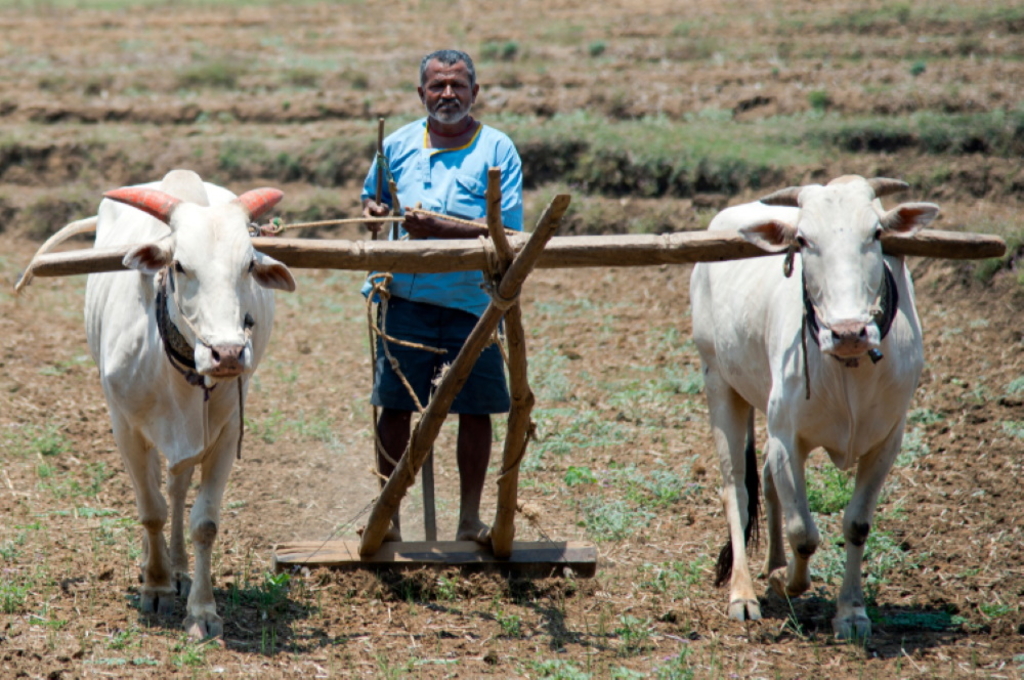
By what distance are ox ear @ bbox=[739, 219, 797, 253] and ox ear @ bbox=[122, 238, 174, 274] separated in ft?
7.11

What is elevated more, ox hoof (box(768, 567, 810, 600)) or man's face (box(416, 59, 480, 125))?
man's face (box(416, 59, 480, 125))

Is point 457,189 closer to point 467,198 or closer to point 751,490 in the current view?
point 467,198

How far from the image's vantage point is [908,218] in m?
4.29

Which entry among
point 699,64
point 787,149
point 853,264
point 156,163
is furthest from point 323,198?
point 853,264

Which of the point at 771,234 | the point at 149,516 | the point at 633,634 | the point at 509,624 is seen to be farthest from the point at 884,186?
the point at 149,516

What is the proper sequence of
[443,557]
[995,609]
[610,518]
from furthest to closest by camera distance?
[610,518] → [443,557] → [995,609]

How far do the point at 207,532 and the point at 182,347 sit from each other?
2.93 feet

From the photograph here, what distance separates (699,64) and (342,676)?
1373 cm

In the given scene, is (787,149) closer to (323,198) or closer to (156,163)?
(323,198)

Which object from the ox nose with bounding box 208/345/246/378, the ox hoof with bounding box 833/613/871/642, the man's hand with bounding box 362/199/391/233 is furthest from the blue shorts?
the ox hoof with bounding box 833/613/871/642

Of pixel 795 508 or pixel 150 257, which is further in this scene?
pixel 795 508

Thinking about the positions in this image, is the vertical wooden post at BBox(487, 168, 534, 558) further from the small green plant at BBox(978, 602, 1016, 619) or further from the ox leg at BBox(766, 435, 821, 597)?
the small green plant at BBox(978, 602, 1016, 619)

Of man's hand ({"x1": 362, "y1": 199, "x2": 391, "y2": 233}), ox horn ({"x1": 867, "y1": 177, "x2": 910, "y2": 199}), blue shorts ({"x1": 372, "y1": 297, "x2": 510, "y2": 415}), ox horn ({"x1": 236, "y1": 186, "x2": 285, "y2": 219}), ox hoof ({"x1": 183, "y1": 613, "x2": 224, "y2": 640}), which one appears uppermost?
ox horn ({"x1": 867, "y1": 177, "x2": 910, "y2": 199})

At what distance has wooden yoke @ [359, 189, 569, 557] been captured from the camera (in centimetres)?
414
